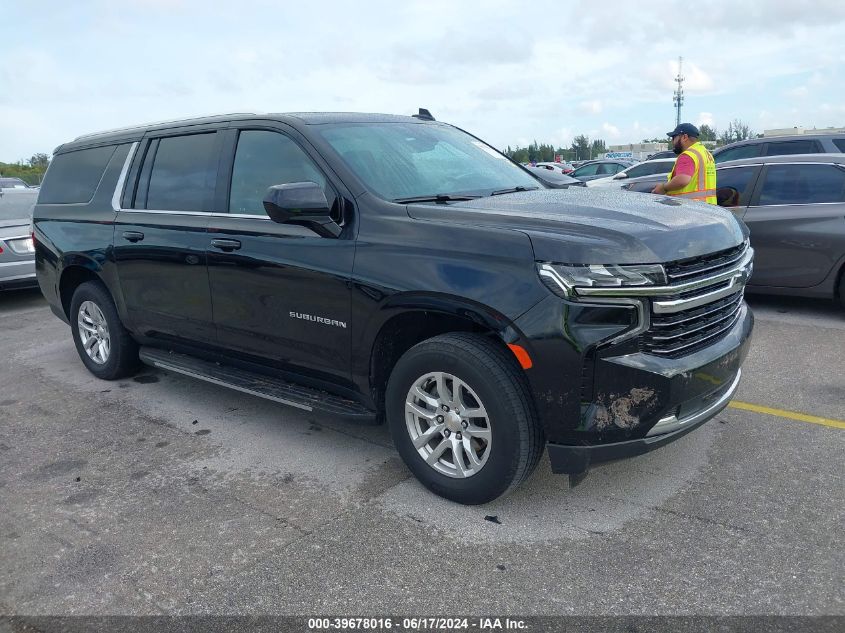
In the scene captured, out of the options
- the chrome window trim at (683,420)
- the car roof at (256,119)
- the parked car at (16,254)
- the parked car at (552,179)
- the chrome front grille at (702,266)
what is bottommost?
the chrome window trim at (683,420)

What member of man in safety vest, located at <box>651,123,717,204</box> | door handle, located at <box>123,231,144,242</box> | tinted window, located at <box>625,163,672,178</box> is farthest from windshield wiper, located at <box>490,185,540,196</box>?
tinted window, located at <box>625,163,672,178</box>

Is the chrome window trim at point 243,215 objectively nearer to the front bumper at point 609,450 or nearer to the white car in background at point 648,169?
the front bumper at point 609,450

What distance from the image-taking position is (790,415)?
4.51 meters

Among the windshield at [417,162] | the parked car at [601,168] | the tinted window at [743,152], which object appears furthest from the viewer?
the parked car at [601,168]

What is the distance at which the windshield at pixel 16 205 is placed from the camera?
→ 31.3ft

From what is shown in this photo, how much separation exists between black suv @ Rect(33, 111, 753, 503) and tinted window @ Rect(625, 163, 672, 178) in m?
12.6

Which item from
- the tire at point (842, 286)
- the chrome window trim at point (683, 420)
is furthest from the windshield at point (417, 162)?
the tire at point (842, 286)

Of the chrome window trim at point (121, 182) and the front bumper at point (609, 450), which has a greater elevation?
the chrome window trim at point (121, 182)

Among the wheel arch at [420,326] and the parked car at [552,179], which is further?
the parked car at [552,179]

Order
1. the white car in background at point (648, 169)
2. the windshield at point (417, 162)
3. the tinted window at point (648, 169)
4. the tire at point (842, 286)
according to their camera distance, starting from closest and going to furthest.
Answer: the windshield at point (417, 162)
the tire at point (842, 286)
the white car in background at point (648, 169)
the tinted window at point (648, 169)

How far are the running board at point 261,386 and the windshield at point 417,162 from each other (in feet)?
3.73

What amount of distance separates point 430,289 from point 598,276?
30.3 inches

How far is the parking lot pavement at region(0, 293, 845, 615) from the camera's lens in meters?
2.84

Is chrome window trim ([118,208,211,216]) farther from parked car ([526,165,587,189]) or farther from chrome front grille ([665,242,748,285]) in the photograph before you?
chrome front grille ([665,242,748,285])
